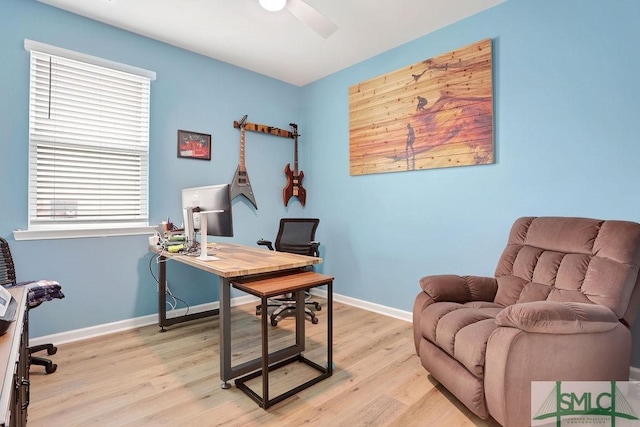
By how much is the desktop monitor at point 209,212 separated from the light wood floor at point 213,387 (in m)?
0.86

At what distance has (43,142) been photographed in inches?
100

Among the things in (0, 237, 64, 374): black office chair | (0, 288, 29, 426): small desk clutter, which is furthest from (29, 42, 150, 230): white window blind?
(0, 288, 29, 426): small desk clutter

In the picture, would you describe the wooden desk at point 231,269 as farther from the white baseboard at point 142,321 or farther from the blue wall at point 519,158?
the blue wall at point 519,158

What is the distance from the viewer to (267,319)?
5.81 feet

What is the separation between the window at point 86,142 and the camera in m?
2.53

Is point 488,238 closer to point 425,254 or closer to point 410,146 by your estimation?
point 425,254

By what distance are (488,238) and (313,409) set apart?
6.17 feet

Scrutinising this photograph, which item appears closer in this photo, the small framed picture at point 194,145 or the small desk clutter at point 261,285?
the small desk clutter at point 261,285

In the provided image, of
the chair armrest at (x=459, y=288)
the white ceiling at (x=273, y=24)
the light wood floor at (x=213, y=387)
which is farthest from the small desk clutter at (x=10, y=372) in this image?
the white ceiling at (x=273, y=24)

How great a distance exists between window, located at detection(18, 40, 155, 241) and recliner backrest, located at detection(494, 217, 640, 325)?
10.3 ft

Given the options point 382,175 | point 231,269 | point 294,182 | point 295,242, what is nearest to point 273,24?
point 382,175

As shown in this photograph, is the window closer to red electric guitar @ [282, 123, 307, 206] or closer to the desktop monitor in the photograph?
the desktop monitor

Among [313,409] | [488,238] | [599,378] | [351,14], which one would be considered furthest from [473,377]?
[351,14]

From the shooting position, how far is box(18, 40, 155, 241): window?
2525 mm
